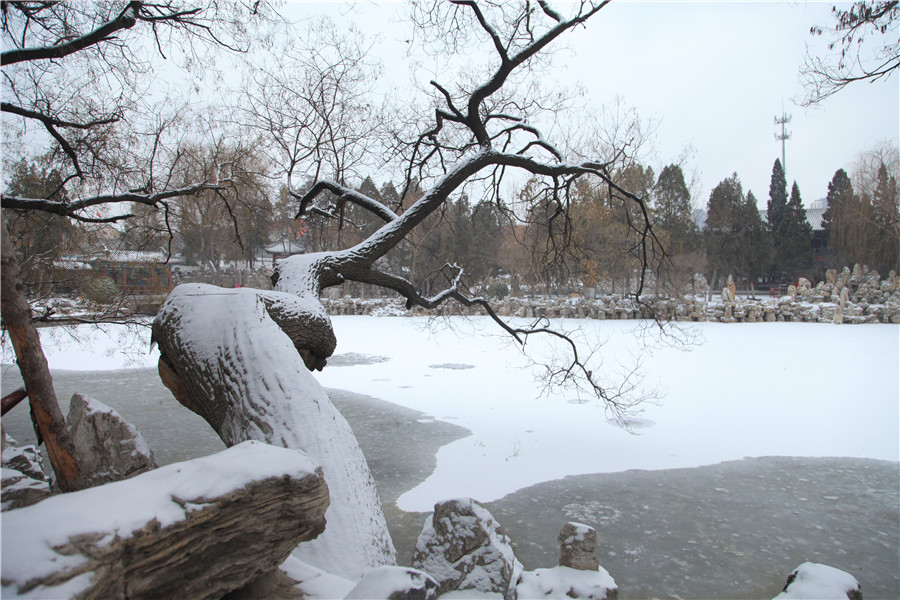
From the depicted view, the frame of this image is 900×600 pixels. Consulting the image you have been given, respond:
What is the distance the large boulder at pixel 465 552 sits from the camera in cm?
252

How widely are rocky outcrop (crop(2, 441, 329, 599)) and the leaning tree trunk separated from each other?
0.84 m

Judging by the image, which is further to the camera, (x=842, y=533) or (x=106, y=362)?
(x=106, y=362)

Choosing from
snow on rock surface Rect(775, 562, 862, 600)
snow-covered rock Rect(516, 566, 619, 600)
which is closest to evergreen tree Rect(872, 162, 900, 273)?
snow on rock surface Rect(775, 562, 862, 600)

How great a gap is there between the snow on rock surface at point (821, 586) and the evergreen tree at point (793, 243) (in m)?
34.4

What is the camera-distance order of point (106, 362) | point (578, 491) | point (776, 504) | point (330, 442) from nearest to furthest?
point (330, 442) → point (776, 504) → point (578, 491) → point (106, 362)

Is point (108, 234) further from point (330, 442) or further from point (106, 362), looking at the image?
point (330, 442)

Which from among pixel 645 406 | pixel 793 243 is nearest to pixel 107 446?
pixel 645 406

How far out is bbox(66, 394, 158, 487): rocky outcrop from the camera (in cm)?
321

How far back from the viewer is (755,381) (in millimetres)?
9930

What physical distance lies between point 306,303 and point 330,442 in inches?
61.5

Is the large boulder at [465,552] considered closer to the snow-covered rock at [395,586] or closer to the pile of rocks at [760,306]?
the snow-covered rock at [395,586]

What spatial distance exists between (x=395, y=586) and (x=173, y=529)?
48cm

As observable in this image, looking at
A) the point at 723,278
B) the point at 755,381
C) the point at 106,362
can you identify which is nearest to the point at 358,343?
the point at 106,362

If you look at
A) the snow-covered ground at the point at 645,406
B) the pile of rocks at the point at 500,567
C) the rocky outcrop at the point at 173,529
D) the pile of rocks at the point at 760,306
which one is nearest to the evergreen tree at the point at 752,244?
the pile of rocks at the point at 760,306
